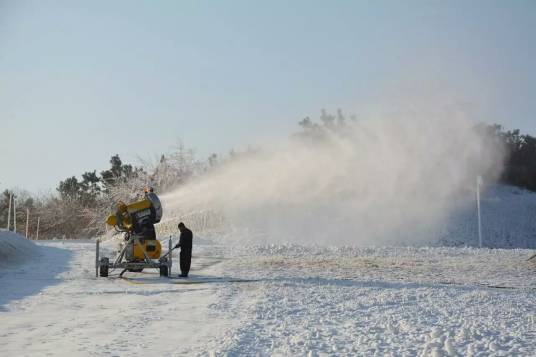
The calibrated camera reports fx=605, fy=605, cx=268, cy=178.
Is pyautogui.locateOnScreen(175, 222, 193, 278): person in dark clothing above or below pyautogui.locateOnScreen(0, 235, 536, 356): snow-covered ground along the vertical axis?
above

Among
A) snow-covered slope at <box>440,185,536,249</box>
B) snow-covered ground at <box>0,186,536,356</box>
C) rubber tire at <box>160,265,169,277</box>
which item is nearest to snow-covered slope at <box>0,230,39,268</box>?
snow-covered ground at <box>0,186,536,356</box>

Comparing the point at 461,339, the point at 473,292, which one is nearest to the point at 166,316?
the point at 461,339

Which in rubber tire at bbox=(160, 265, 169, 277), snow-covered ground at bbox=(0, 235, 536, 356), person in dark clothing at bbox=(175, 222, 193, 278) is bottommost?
snow-covered ground at bbox=(0, 235, 536, 356)

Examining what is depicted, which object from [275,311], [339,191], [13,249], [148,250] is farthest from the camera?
[339,191]

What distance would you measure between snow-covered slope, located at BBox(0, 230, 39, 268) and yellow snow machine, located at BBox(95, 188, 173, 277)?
4.76m

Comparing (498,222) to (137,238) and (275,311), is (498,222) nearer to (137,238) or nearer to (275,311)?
(137,238)

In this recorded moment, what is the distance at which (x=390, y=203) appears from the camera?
41750mm

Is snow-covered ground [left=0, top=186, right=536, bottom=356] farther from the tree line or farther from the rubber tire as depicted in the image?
the tree line

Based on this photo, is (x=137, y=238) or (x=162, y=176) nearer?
(x=137, y=238)

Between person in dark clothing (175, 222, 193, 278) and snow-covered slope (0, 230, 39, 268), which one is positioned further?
snow-covered slope (0, 230, 39, 268)

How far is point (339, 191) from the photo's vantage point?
41.2 metres

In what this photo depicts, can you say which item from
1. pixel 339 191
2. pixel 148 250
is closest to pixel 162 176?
pixel 339 191

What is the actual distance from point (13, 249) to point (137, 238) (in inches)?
312

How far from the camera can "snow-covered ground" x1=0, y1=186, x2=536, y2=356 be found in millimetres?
7562
